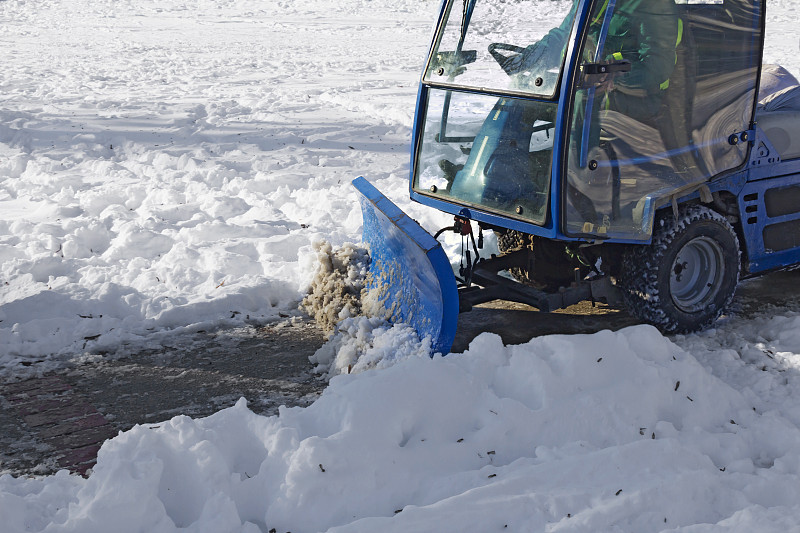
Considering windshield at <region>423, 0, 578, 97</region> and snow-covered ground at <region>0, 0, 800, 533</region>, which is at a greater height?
windshield at <region>423, 0, 578, 97</region>

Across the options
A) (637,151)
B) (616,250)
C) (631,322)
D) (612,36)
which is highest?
(612,36)

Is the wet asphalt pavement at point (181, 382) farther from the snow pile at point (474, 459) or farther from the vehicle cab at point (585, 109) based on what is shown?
the vehicle cab at point (585, 109)

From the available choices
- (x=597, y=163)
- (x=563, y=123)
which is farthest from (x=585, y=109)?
(x=597, y=163)

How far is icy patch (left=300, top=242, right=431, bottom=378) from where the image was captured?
4.24 meters

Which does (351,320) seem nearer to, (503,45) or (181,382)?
(181,382)

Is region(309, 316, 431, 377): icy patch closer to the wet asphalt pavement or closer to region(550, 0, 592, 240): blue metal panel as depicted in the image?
the wet asphalt pavement

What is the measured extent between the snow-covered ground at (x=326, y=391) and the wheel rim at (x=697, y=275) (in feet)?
0.73

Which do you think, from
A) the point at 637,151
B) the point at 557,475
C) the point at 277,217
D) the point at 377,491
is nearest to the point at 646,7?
the point at 637,151

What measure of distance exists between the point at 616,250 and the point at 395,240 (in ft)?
4.25

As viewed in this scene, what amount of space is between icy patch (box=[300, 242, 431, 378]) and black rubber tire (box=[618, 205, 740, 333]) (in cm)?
132

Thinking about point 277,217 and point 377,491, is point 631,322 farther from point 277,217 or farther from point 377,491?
point 277,217

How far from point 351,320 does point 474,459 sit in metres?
1.58

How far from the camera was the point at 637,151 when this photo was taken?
14.5ft

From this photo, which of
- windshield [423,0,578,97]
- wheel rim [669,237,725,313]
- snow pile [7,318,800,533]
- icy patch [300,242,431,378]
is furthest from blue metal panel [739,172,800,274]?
icy patch [300,242,431,378]
